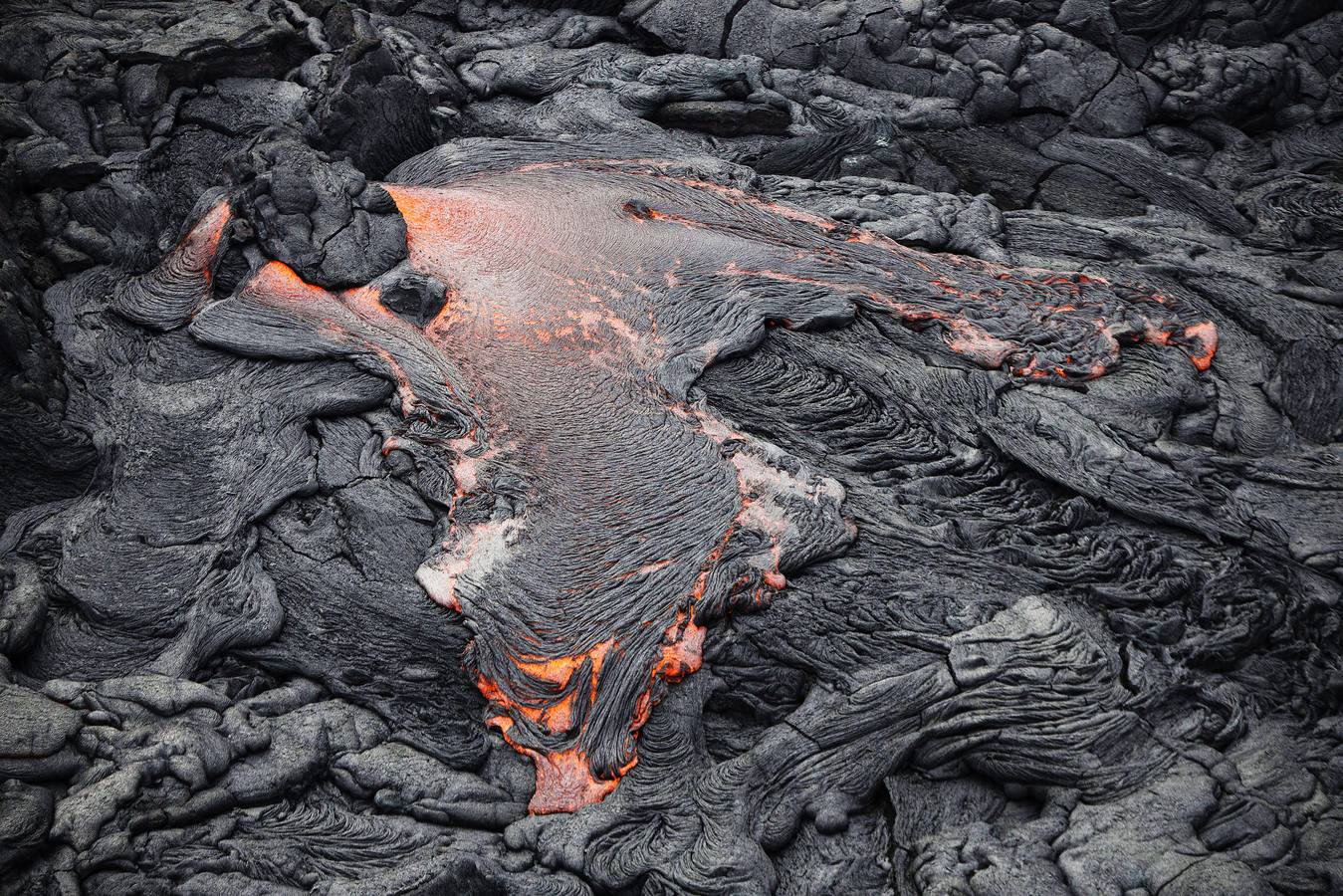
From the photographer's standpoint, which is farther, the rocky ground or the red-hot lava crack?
the red-hot lava crack

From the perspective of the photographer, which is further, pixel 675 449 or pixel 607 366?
pixel 607 366

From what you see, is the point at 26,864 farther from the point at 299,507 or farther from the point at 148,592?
the point at 299,507

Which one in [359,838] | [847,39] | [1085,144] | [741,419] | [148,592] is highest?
[847,39]

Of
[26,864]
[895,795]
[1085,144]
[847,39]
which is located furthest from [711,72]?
[26,864]

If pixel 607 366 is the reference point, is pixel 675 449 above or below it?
below

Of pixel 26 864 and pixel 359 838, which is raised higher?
pixel 26 864
